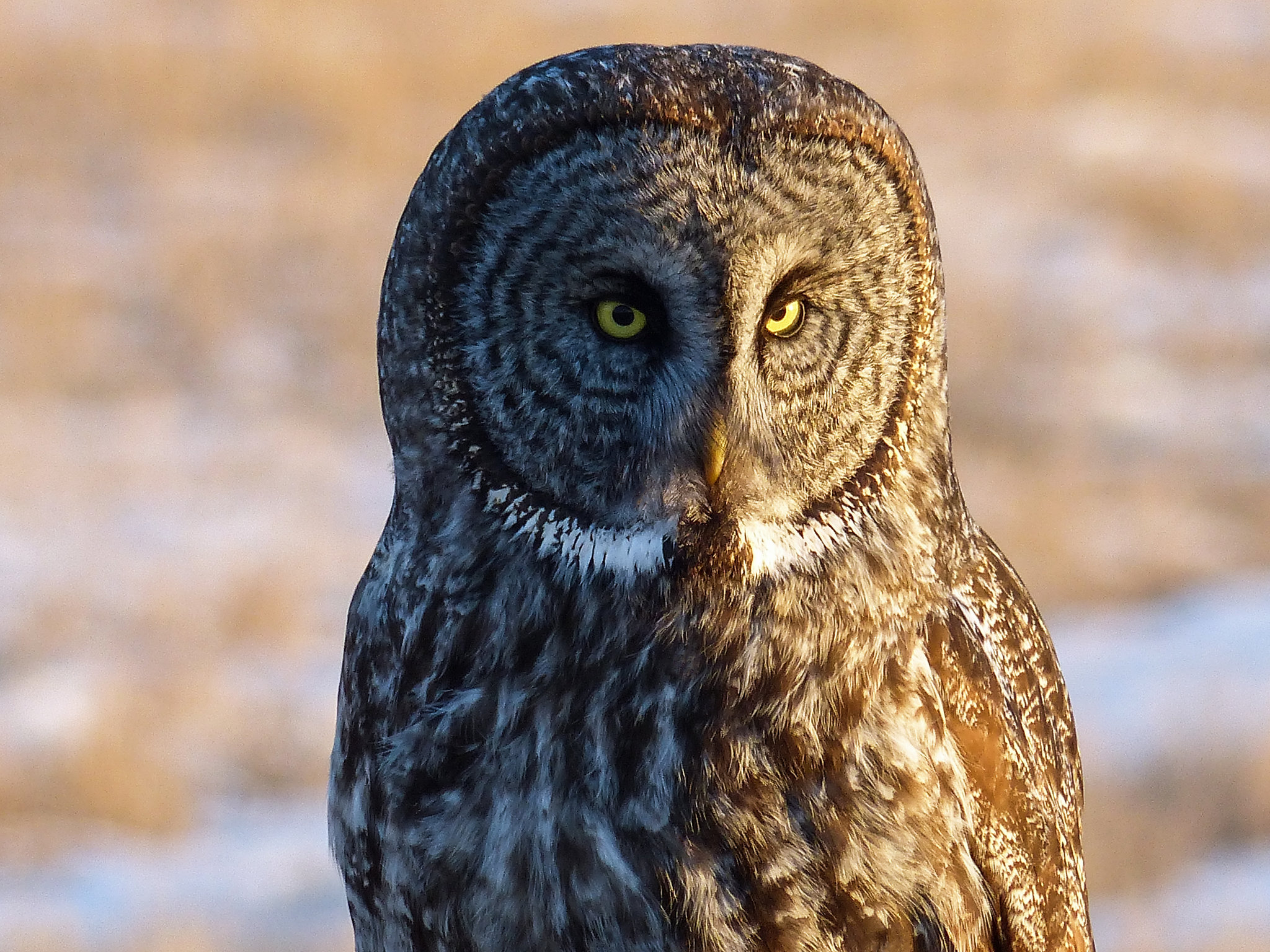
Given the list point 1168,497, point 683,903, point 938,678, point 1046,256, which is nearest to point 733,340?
point 938,678

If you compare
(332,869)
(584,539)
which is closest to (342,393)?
(332,869)

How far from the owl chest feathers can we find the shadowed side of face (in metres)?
0.14

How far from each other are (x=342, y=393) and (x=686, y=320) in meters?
8.33

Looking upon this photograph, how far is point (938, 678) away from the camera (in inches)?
86.4

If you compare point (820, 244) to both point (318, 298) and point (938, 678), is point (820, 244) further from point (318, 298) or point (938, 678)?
point (318, 298)

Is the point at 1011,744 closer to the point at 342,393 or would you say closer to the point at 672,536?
the point at 672,536

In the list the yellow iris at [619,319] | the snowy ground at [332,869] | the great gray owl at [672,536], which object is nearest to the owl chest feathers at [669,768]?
the great gray owl at [672,536]

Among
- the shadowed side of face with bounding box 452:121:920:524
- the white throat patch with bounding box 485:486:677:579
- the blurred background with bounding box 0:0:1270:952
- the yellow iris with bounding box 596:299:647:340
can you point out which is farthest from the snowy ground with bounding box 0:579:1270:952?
the yellow iris with bounding box 596:299:647:340

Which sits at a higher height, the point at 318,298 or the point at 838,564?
the point at 318,298

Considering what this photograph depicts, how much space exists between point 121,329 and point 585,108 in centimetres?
912

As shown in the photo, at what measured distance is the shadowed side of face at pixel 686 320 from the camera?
1.93m

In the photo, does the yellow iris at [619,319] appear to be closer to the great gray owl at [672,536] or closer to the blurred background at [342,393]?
the great gray owl at [672,536]

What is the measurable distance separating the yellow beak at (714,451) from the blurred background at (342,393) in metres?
3.77

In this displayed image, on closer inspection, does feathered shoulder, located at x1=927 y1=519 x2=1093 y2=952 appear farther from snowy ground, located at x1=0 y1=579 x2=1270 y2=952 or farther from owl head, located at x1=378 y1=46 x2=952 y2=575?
snowy ground, located at x1=0 y1=579 x2=1270 y2=952
